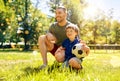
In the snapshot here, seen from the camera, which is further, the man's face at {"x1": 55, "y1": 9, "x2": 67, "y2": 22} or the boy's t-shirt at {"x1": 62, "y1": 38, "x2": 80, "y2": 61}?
the man's face at {"x1": 55, "y1": 9, "x2": 67, "y2": 22}

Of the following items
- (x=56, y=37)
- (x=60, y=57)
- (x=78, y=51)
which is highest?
(x=56, y=37)

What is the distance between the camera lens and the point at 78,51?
6.01 metres

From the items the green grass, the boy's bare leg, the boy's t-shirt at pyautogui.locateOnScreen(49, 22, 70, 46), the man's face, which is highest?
the man's face

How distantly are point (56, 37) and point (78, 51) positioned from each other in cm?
128

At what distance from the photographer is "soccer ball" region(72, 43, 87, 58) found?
19.7 ft

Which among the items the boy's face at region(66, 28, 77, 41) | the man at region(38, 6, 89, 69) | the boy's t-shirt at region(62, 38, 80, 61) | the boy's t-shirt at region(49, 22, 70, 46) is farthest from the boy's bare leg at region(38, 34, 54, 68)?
the boy's face at region(66, 28, 77, 41)

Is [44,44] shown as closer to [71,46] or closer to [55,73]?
[71,46]

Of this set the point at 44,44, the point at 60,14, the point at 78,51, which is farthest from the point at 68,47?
the point at 60,14

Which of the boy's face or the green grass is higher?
the boy's face

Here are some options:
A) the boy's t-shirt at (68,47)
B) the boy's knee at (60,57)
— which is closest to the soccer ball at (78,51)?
the boy's t-shirt at (68,47)

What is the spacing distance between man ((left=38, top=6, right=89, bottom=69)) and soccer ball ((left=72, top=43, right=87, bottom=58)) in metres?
0.45

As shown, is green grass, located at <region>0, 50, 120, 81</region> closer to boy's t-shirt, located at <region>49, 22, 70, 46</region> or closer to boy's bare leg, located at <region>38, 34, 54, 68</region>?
boy's bare leg, located at <region>38, 34, 54, 68</region>

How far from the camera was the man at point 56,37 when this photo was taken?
659 centimetres

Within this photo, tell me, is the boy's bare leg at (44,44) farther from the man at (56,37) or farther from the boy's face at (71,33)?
the boy's face at (71,33)
